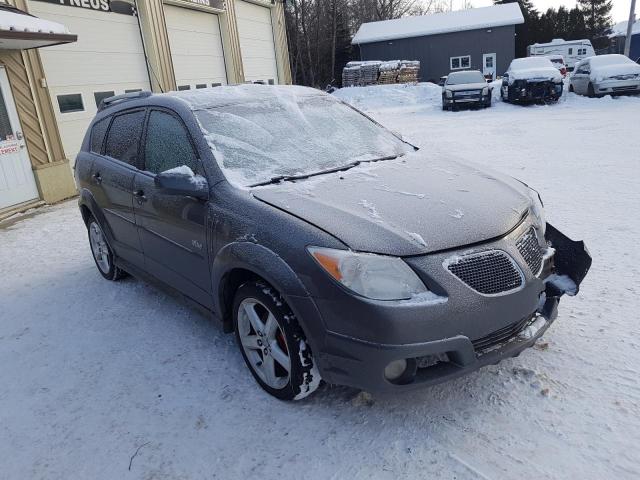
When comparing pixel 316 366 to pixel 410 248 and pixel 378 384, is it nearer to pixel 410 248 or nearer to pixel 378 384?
pixel 378 384

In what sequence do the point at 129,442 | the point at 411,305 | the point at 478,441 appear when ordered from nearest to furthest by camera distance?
the point at 411,305 → the point at 478,441 → the point at 129,442

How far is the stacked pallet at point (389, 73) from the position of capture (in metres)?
28.8

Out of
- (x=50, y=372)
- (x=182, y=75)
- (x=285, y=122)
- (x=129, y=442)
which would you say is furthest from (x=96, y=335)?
(x=182, y=75)

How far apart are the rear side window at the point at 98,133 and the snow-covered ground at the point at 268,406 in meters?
1.28

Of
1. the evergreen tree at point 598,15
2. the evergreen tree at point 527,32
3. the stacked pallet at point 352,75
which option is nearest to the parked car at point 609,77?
the stacked pallet at point 352,75

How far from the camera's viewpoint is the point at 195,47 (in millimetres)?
13633

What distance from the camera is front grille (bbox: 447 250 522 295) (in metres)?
2.40

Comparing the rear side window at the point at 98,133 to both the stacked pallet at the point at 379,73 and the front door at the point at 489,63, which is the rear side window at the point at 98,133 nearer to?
the stacked pallet at the point at 379,73

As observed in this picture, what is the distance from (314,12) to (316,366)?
136 feet

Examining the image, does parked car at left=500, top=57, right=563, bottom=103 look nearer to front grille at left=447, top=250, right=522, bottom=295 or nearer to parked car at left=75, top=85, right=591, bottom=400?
parked car at left=75, top=85, right=591, bottom=400

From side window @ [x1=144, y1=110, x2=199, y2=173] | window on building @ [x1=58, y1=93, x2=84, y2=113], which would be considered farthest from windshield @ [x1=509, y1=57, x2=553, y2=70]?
side window @ [x1=144, y1=110, x2=199, y2=173]

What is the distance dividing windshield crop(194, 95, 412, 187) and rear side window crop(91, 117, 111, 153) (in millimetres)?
1544

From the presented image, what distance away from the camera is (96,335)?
3912 mm

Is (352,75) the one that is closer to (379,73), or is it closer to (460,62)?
(379,73)
